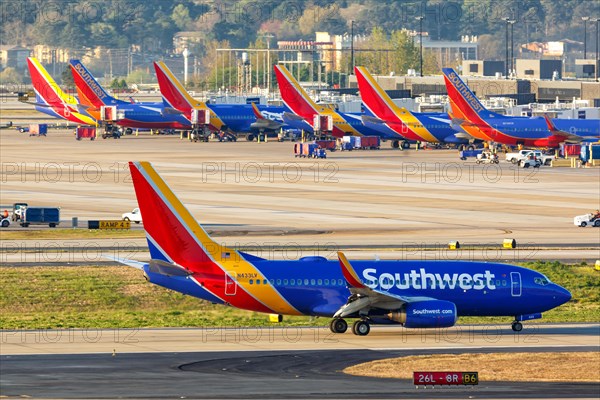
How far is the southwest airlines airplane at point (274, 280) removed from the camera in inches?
2532

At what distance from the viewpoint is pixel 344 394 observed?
52.4 metres

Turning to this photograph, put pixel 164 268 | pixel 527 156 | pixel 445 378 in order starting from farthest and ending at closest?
pixel 527 156
pixel 164 268
pixel 445 378

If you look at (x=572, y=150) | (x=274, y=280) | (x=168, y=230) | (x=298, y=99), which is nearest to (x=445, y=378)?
(x=274, y=280)

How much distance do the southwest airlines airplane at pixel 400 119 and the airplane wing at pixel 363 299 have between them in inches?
4721

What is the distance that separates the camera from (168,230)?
64438mm

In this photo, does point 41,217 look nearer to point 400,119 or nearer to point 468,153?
point 468,153

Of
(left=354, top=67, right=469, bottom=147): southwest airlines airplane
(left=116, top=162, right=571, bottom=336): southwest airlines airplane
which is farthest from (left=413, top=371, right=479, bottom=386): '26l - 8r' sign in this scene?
(left=354, top=67, right=469, bottom=147): southwest airlines airplane

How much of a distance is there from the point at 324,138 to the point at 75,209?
3279 inches

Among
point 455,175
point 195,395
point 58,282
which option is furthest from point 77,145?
point 195,395

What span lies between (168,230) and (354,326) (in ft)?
31.1

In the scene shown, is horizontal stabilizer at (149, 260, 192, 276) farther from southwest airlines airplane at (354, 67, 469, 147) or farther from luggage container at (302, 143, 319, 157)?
southwest airlines airplane at (354, 67, 469, 147)

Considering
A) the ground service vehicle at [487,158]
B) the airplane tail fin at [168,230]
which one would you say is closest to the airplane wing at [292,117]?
the ground service vehicle at [487,158]

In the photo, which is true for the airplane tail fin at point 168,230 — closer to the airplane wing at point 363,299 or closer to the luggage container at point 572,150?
the airplane wing at point 363,299

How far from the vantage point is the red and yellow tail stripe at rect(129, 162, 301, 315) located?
6431 centimetres
